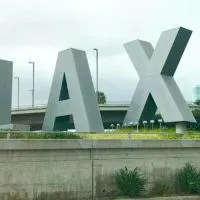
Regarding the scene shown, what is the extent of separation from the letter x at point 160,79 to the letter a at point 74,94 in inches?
153

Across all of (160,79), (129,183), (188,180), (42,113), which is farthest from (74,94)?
(42,113)

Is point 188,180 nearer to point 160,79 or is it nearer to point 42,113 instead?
point 160,79

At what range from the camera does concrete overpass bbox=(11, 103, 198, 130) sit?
208ft

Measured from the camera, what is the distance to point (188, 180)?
65.0 ft

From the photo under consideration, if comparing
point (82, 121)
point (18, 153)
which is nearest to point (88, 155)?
point (18, 153)

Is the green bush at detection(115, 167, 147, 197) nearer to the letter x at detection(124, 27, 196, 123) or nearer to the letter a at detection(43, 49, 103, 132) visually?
the letter a at detection(43, 49, 103, 132)

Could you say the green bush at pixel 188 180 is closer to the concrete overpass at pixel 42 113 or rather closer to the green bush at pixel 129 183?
the green bush at pixel 129 183

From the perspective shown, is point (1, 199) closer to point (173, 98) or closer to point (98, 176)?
point (98, 176)

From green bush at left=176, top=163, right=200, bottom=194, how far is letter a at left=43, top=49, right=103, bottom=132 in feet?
40.0

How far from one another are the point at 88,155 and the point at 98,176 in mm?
922

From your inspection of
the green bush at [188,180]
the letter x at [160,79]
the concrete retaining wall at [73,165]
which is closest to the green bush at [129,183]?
the concrete retaining wall at [73,165]

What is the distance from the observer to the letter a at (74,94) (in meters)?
32.3

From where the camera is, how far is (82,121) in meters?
32.4

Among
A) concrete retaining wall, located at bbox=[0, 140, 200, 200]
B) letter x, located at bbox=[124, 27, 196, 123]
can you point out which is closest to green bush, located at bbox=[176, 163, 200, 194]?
concrete retaining wall, located at bbox=[0, 140, 200, 200]
